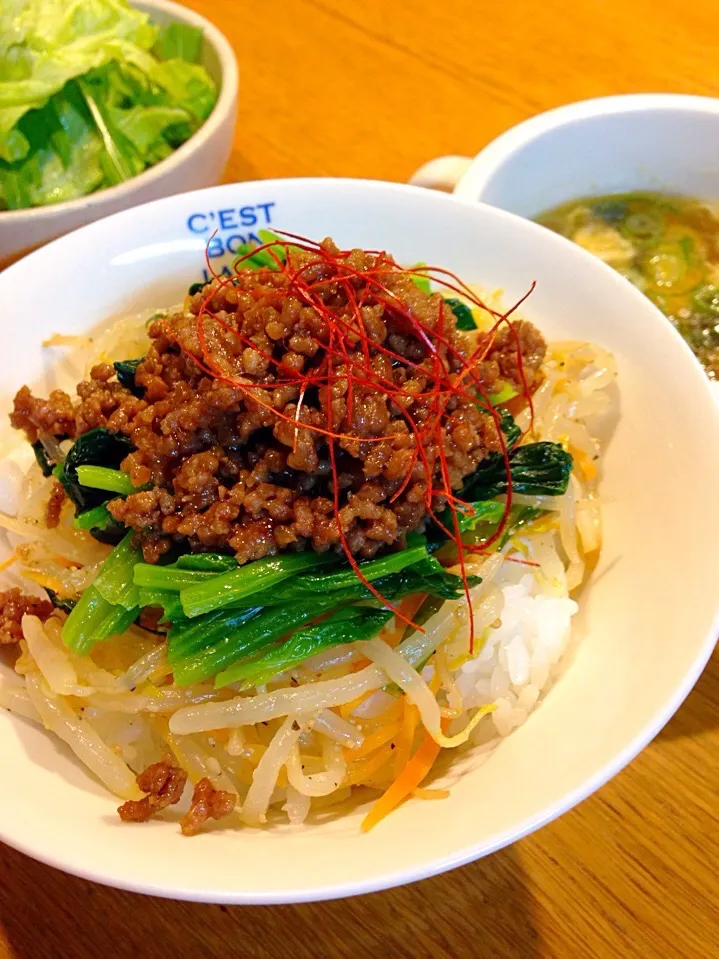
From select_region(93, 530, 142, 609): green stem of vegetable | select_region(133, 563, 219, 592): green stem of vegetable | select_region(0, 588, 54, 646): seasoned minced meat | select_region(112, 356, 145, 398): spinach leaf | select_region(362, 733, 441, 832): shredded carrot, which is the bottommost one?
select_region(362, 733, 441, 832): shredded carrot

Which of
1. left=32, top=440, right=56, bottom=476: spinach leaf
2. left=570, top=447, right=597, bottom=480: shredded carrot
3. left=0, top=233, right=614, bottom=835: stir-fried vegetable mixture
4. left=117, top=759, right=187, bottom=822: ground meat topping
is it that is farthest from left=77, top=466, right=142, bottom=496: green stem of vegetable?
left=570, top=447, right=597, bottom=480: shredded carrot

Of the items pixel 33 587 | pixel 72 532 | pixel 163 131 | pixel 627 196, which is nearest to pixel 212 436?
pixel 72 532

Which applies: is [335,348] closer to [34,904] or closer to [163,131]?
[34,904]

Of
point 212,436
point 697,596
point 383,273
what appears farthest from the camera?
point 383,273

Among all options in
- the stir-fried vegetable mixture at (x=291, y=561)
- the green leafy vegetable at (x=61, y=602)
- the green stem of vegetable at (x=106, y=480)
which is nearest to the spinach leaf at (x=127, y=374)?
the stir-fried vegetable mixture at (x=291, y=561)

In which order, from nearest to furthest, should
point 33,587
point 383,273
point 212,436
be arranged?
1. point 212,436
2. point 383,273
3. point 33,587

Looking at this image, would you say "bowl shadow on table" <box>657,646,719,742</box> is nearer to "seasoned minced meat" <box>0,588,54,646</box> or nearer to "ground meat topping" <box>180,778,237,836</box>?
"ground meat topping" <box>180,778,237,836</box>

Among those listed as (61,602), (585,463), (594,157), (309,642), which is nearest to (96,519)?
(61,602)
